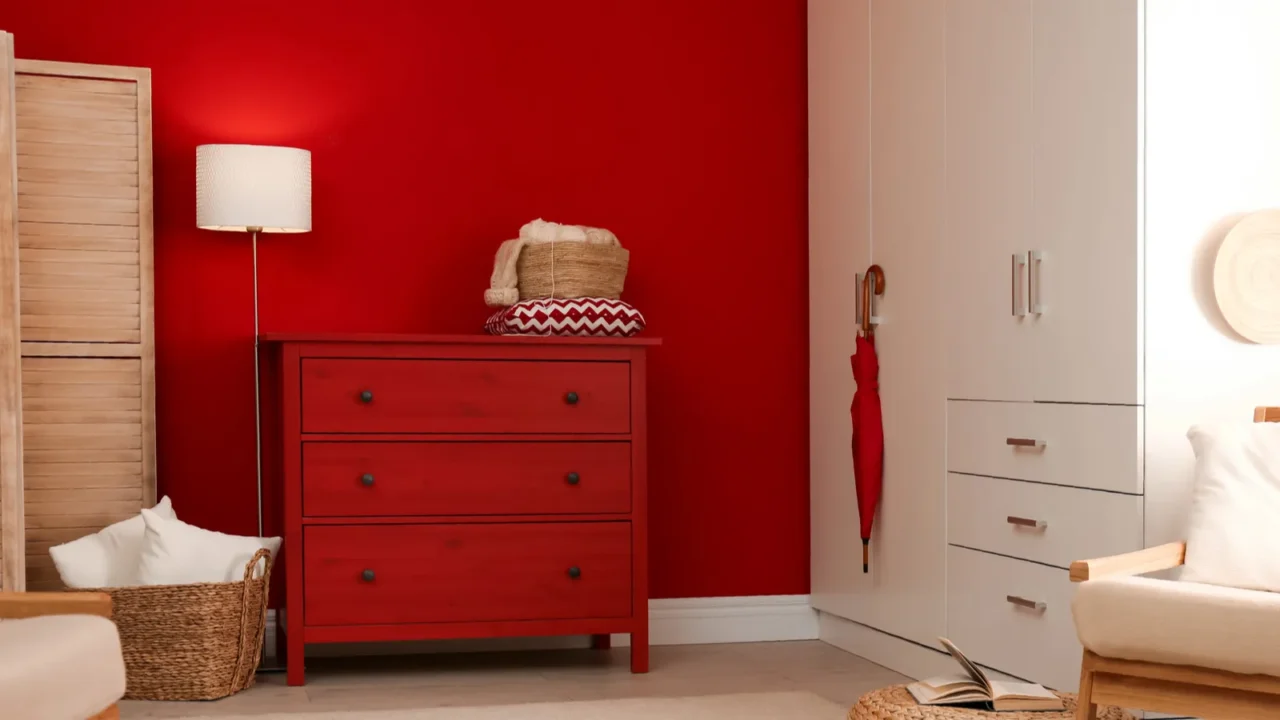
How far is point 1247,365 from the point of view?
2.72 m

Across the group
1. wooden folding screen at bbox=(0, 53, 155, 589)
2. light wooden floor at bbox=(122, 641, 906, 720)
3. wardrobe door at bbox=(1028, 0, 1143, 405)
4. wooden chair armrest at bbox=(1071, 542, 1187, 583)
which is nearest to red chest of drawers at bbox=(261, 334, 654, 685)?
light wooden floor at bbox=(122, 641, 906, 720)

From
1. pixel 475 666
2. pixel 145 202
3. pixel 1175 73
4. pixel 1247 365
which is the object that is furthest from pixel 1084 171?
pixel 145 202

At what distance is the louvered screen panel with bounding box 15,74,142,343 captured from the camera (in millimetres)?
3473

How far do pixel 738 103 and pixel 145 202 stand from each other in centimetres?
177

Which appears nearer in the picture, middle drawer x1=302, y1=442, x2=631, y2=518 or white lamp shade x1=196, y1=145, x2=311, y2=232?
middle drawer x1=302, y1=442, x2=631, y2=518

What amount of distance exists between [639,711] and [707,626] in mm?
996

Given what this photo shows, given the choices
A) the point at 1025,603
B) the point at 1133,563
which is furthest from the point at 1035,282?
the point at 1133,563

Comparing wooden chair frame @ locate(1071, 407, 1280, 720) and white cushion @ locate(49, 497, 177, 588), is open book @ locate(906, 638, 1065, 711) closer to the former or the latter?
wooden chair frame @ locate(1071, 407, 1280, 720)

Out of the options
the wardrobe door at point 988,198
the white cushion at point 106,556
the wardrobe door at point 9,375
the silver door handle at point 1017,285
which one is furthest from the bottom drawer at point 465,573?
the silver door handle at point 1017,285

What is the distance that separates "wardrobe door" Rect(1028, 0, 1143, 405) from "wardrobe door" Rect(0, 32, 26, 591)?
236 cm

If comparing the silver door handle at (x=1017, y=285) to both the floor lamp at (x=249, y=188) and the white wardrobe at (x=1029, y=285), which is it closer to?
the white wardrobe at (x=1029, y=285)

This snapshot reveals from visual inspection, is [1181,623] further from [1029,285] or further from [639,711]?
[639,711]

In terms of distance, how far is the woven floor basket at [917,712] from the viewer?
2.11 metres

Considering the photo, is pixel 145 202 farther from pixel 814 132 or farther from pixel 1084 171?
pixel 1084 171
